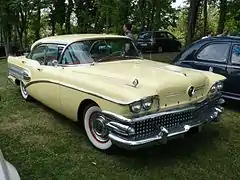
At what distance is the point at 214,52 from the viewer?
645 centimetres

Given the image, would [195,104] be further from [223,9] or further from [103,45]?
[223,9]

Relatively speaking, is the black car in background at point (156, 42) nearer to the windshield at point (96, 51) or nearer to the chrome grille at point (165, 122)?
the windshield at point (96, 51)

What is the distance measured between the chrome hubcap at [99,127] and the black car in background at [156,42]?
55.9 ft

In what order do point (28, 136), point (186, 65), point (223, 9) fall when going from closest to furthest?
point (28, 136), point (186, 65), point (223, 9)

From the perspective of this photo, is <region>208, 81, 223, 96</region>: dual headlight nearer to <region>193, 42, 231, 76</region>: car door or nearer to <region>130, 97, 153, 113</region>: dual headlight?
<region>130, 97, 153, 113</region>: dual headlight

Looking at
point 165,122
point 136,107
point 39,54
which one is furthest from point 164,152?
point 39,54

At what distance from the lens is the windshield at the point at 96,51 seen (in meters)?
5.09

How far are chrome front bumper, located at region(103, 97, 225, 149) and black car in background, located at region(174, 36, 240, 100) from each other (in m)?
1.99

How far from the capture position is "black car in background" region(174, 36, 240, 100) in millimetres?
6047

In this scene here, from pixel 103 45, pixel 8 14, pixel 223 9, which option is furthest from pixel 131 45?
pixel 8 14

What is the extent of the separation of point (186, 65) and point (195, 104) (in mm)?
2675

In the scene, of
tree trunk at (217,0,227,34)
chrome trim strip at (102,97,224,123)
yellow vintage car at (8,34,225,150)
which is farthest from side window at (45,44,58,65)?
tree trunk at (217,0,227,34)

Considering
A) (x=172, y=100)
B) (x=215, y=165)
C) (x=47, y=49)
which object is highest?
(x=47, y=49)

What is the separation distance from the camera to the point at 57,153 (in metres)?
4.37
